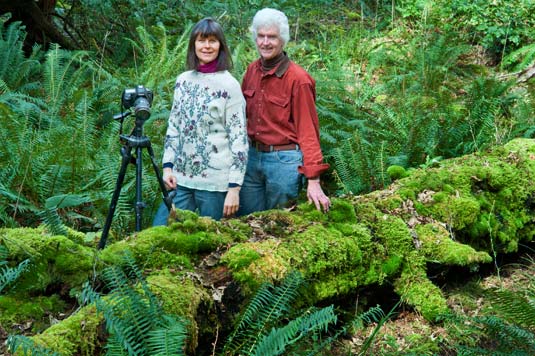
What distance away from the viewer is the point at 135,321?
223 centimetres

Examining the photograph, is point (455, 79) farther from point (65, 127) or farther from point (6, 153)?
point (6, 153)

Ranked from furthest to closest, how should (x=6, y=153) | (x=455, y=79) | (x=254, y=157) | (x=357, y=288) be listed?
1. (x=455, y=79)
2. (x=6, y=153)
3. (x=254, y=157)
4. (x=357, y=288)

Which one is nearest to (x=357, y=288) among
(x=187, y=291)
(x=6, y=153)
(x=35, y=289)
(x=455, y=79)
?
(x=187, y=291)

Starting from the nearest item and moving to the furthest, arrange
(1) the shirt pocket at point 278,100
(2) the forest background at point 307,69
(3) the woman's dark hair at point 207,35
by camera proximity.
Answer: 1. (3) the woman's dark hair at point 207,35
2. (1) the shirt pocket at point 278,100
3. (2) the forest background at point 307,69

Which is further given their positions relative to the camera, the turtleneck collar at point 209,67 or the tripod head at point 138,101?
the turtleneck collar at point 209,67

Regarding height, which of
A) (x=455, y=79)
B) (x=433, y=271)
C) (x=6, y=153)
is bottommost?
(x=433, y=271)

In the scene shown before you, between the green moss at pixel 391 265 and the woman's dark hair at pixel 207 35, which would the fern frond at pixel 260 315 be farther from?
the woman's dark hair at pixel 207 35

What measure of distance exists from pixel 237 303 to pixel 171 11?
8111 mm

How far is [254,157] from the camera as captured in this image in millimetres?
3930

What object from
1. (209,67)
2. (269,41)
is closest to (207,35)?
(209,67)

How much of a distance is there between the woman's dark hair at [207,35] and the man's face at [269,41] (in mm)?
215

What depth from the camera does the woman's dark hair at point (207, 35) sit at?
3.58 metres

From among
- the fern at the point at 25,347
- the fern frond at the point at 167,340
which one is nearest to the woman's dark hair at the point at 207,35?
the fern frond at the point at 167,340

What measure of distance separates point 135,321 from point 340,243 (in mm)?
1302
